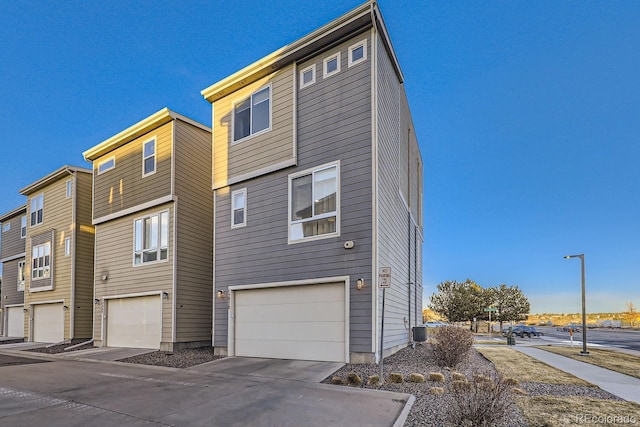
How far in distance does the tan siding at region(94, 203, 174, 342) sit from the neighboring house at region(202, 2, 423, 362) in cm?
259

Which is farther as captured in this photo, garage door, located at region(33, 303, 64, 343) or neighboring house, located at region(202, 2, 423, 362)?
garage door, located at region(33, 303, 64, 343)

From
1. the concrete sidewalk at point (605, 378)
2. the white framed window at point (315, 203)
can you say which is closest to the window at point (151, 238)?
the white framed window at point (315, 203)

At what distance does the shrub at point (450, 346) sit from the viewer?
8805mm

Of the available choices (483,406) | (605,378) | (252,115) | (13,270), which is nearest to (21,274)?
(13,270)

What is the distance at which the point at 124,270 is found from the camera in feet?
51.3

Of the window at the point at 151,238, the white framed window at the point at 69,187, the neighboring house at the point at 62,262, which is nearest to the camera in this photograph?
the window at the point at 151,238

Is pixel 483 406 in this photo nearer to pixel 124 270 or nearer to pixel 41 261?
pixel 124 270

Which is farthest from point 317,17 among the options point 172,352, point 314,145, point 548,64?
point 548,64

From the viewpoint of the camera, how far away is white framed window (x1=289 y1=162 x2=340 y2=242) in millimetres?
10094

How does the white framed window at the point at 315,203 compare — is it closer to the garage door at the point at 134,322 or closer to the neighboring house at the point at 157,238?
the neighboring house at the point at 157,238

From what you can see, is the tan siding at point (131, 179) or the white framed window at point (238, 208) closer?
the white framed window at point (238, 208)

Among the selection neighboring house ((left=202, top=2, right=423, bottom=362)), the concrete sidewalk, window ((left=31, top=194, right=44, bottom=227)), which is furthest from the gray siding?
window ((left=31, top=194, right=44, bottom=227))

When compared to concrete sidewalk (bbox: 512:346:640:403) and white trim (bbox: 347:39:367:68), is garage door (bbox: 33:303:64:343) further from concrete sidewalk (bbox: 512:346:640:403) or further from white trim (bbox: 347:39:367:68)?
concrete sidewalk (bbox: 512:346:640:403)

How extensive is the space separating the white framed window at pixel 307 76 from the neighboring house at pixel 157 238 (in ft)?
19.1
